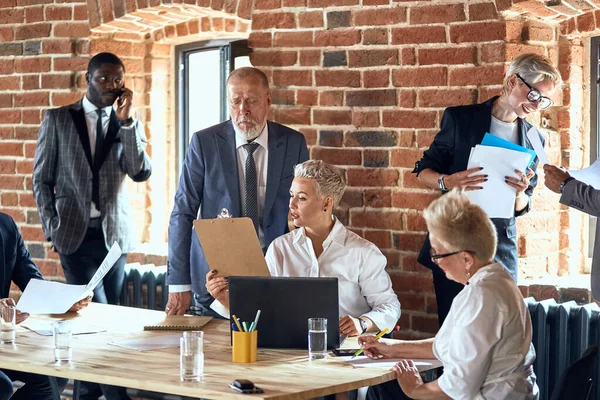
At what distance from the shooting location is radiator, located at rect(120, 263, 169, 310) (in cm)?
513

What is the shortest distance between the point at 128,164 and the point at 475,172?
1.81 metres

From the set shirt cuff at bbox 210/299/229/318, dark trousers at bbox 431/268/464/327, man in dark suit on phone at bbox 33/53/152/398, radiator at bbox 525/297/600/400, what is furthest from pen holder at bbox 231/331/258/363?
A: man in dark suit on phone at bbox 33/53/152/398

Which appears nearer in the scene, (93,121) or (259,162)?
(259,162)

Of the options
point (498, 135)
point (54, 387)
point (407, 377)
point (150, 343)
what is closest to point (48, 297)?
point (54, 387)

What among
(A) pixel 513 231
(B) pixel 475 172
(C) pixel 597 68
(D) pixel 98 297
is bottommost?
(D) pixel 98 297

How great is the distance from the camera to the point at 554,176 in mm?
3795

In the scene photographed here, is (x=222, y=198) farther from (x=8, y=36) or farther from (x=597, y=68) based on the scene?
(x=8, y=36)

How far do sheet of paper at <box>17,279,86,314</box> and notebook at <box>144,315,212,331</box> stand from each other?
375 mm

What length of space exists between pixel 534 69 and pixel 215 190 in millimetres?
1366

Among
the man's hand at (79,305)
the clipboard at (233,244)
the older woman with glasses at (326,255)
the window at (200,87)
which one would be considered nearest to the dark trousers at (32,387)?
the man's hand at (79,305)

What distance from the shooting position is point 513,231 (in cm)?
400

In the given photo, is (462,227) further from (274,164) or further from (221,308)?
(274,164)

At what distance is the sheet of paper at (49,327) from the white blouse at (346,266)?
2.25ft

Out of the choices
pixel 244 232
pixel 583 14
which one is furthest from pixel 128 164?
pixel 583 14
